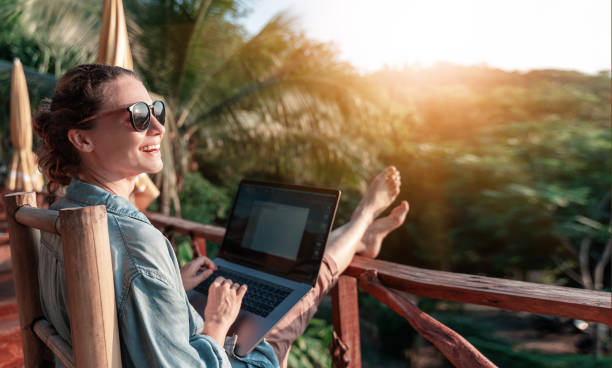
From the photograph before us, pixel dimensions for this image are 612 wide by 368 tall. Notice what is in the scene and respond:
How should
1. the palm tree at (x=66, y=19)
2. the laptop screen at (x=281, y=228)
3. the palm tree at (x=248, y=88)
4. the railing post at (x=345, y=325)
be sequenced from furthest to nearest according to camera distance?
the palm tree at (x=248, y=88)
the palm tree at (x=66, y=19)
the railing post at (x=345, y=325)
the laptop screen at (x=281, y=228)

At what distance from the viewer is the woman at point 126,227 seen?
0.79m

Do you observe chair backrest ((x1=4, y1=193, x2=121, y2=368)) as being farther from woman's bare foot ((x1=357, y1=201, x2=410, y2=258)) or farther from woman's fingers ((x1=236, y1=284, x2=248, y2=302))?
woman's bare foot ((x1=357, y1=201, x2=410, y2=258))

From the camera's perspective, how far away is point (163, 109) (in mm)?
1128

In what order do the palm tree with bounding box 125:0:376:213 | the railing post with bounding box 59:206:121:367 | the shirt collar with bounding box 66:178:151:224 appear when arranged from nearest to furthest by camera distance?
1. the railing post with bounding box 59:206:121:367
2. the shirt collar with bounding box 66:178:151:224
3. the palm tree with bounding box 125:0:376:213

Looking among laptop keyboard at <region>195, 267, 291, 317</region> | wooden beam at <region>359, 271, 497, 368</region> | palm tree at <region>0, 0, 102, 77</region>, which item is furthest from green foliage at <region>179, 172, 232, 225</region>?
wooden beam at <region>359, 271, 497, 368</region>

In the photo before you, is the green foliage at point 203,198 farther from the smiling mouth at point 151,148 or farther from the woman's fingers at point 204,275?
the smiling mouth at point 151,148

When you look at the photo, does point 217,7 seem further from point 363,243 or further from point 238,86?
point 363,243

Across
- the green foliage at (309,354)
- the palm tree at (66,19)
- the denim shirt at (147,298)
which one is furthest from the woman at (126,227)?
the palm tree at (66,19)

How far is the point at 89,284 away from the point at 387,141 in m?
8.77

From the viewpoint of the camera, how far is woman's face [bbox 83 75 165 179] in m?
0.98

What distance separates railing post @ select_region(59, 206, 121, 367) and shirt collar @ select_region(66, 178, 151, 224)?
0.19 m

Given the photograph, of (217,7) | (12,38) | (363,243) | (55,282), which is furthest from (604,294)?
(12,38)

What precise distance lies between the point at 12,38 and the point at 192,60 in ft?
28.5

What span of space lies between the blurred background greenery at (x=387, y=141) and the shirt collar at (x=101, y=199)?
3170 millimetres
